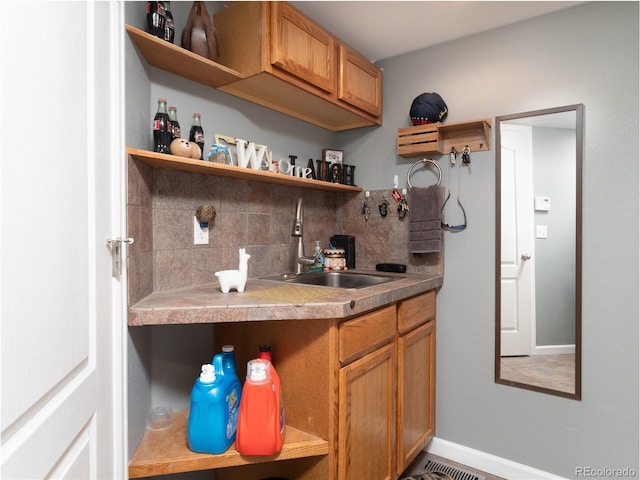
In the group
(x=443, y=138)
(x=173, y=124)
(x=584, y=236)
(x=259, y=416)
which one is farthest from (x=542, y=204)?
(x=173, y=124)

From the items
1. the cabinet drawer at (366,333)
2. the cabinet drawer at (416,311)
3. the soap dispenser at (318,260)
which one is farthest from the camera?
the soap dispenser at (318,260)

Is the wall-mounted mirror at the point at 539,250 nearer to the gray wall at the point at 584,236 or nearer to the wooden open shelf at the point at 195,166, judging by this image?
the gray wall at the point at 584,236

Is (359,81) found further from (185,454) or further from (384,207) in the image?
(185,454)

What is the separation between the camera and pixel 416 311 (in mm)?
1832

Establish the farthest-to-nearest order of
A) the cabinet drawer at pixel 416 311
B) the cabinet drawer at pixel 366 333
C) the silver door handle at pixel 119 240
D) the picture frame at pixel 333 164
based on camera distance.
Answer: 1. the picture frame at pixel 333 164
2. the cabinet drawer at pixel 416 311
3. the cabinet drawer at pixel 366 333
4. the silver door handle at pixel 119 240

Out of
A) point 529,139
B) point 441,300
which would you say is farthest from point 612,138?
point 441,300

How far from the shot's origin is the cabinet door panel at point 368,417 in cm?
128

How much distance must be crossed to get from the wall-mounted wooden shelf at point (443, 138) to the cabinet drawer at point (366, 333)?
39.3 inches

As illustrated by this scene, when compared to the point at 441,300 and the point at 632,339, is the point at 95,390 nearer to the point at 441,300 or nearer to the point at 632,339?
the point at 441,300

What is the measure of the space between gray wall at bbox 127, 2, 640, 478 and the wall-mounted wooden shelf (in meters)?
0.09

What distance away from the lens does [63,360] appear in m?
0.73

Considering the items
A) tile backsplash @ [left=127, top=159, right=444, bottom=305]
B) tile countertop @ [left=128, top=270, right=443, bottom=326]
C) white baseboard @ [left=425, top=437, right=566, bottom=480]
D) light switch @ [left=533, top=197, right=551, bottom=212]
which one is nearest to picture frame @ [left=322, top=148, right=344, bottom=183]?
tile backsplash @ [left=127, top=159, right=444, bottom=305]

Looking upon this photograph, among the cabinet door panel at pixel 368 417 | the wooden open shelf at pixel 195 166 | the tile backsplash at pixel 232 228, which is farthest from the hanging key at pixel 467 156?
the cabinet door panel at pixel 368 417

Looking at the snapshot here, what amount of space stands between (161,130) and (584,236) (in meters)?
1.96
